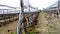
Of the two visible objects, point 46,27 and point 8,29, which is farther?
point 8,29

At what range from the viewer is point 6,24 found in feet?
8.84

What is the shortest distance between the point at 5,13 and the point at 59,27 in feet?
5.59

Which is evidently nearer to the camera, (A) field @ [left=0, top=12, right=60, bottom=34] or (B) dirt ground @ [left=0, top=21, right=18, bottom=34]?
(A) field @ [left=0, top=12, right=60, bottom=34]

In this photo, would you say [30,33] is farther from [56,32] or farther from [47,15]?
[47,15]

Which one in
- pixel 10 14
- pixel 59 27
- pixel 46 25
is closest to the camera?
pixel 59 27

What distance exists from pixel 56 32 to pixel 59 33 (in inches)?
2.1

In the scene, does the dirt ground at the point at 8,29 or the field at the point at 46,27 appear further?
the dirt ground at the point at 8,29

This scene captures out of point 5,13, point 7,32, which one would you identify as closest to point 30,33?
point 7,32

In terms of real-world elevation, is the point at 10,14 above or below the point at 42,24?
above

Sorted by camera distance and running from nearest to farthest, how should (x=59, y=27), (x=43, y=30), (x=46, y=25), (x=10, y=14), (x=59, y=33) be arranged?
1. (x=59, y=33)
2. (x=59, y=27)
3. (x=43, y=30)
4. (x=46, y=25)
5. (x=10, y=14)

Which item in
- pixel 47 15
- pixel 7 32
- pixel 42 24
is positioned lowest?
pixel 7 32

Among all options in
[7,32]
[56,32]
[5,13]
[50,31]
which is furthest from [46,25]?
[5,13]

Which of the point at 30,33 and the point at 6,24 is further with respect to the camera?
the point at 6,24

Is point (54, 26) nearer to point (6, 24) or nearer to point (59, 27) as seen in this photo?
point (59, 27)
